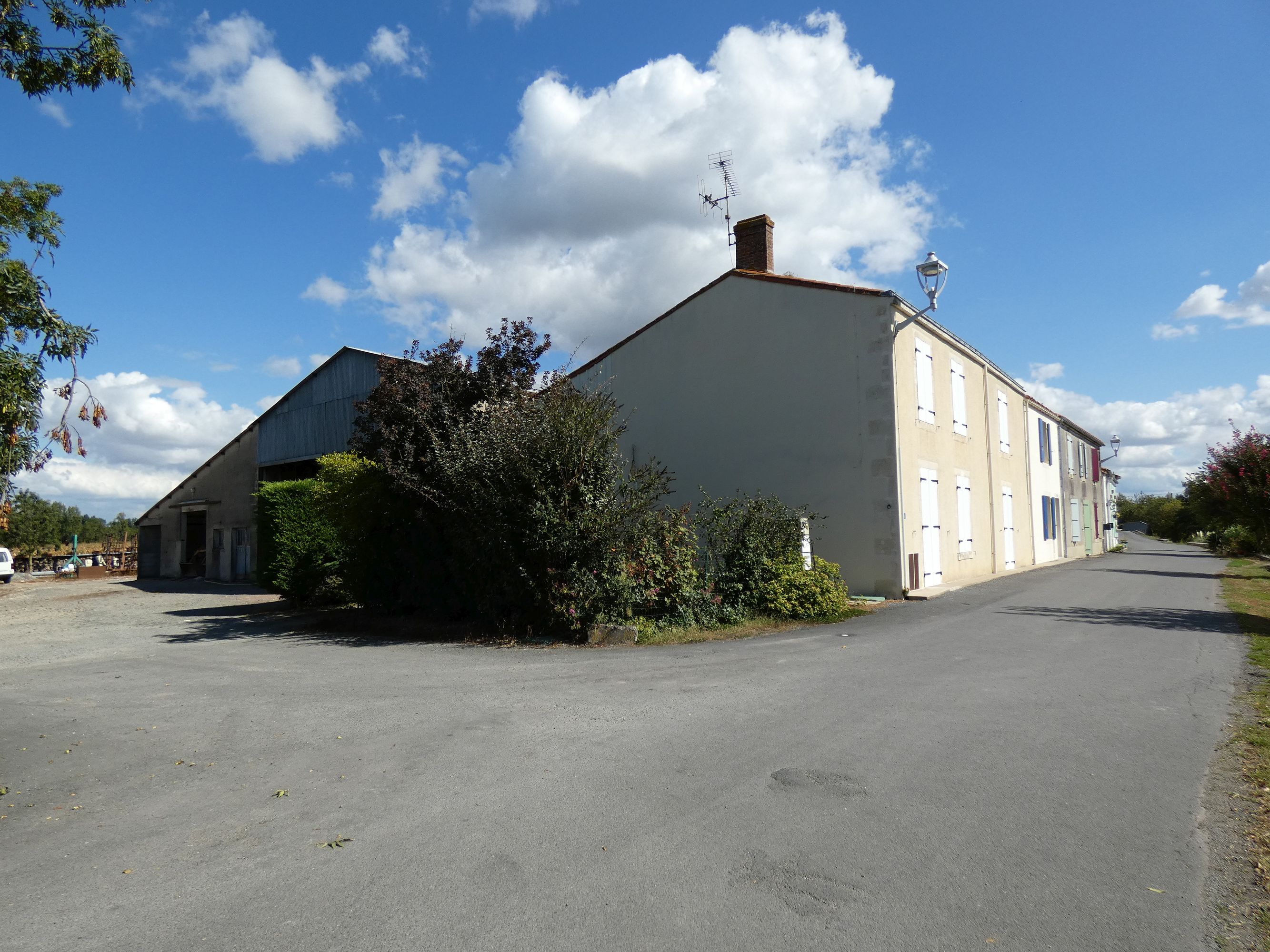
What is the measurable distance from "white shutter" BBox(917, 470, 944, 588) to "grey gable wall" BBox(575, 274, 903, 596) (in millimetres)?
1594

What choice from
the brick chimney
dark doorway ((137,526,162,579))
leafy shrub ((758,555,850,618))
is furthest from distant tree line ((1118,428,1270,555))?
dark doorway ((137,526,162,579))

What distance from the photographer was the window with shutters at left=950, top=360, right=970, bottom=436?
19.1 meters

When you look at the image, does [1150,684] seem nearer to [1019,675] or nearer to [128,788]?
[1019,675]

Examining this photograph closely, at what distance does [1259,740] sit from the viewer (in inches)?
208

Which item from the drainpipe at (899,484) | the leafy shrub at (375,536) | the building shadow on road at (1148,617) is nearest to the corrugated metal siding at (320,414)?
the leafy shrub at (375,536)

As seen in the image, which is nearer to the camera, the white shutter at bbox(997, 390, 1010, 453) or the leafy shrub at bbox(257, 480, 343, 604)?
the leafy shrub at bbox(257, 480, 343, 604)

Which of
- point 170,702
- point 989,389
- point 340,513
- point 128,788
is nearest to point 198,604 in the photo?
point 340,513

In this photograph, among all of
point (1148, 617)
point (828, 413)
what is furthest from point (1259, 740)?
point (828, 413)

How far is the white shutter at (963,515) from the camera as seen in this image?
61.2 ft

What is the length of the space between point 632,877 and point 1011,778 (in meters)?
2.50

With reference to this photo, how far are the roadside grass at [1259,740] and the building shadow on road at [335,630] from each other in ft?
25.1

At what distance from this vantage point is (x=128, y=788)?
489 centimetres

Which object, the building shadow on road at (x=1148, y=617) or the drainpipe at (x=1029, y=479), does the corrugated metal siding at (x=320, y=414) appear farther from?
the drainpipe at (x=1029, y=479)

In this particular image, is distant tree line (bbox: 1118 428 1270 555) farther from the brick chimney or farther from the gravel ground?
the gravel ground
